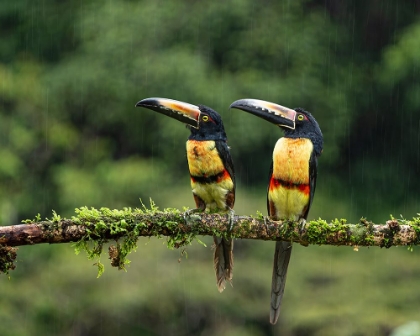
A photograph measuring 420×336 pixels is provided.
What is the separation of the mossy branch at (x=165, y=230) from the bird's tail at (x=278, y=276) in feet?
1.94

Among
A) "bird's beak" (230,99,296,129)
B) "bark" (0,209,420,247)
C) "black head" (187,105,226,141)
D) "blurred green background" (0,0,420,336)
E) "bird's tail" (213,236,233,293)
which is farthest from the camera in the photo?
"blurred green background" (0,0,420,336)

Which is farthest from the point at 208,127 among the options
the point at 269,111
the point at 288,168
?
the point at 288,168

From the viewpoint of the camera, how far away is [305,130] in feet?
20.4

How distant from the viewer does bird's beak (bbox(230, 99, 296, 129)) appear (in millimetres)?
6191

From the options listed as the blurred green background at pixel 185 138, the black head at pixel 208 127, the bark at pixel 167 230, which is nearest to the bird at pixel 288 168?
the black head at pixel 208 127

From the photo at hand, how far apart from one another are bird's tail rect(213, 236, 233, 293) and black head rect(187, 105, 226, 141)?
0.82 meters

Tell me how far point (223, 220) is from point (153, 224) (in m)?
0.50

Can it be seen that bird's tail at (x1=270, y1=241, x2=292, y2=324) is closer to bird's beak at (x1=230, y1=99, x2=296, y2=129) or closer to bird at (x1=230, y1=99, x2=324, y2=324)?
bird at (x1=230, y1=99, x2=324, y2=324)

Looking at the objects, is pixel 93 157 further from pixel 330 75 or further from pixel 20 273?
pixel 330 75

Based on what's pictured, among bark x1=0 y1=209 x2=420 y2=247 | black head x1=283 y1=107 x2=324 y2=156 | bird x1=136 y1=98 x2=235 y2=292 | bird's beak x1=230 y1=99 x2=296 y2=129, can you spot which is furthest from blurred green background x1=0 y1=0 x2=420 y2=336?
bark x1=0 y1=209 x2=420 y2=247

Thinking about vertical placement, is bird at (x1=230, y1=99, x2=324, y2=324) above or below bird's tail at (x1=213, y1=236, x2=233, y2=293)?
above

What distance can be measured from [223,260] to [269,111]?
45.7 inches

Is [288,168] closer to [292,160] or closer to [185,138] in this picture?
[292,160]

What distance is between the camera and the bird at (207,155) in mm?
6230
